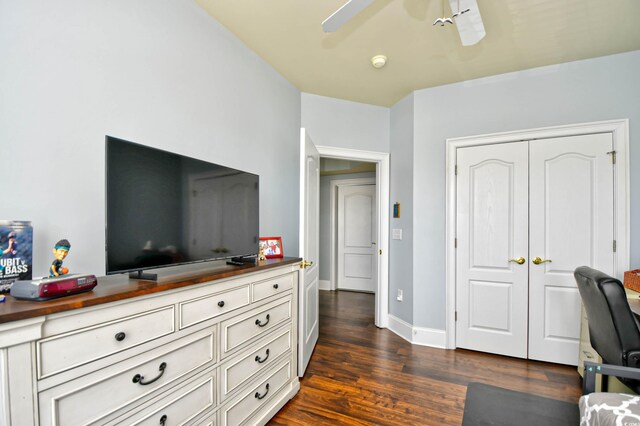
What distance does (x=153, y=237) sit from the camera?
130 centimetres

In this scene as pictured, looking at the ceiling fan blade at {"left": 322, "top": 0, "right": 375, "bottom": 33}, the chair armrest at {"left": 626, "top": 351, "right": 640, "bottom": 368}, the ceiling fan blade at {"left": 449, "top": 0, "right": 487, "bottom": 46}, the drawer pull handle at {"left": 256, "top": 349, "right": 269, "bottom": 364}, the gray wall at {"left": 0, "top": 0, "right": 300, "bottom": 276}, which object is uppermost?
the ceiling fan blade at {"left": 449, "top": 0, "right": 487, "bottom": 46}

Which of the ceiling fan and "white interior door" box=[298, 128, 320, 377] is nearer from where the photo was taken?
the ceiling fan

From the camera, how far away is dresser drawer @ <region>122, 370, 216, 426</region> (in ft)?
3.84

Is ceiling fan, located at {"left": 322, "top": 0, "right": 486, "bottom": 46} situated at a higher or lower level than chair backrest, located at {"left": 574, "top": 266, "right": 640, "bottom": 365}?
higher

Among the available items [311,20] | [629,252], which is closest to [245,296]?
[311,20]

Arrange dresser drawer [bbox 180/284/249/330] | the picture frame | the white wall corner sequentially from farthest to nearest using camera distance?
the white wall corner, the picture frame, dresser drawer [bbox 180/284/249/330]

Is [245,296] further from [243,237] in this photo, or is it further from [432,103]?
[432,103]

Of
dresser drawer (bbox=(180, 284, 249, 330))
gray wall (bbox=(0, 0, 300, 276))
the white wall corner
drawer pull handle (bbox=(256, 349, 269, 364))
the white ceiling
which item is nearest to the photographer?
gray wall (bbox=(0, 0, 300, 276))

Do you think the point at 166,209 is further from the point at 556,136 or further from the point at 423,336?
the point at 556,136

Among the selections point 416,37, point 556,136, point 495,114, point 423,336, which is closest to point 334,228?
point 423,336

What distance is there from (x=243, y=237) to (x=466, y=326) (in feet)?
8.33

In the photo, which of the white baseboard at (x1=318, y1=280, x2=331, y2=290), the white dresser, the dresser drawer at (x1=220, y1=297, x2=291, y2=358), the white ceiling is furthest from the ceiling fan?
the white baseboard at (x1=318, y1=280, x2=331, y2=290)

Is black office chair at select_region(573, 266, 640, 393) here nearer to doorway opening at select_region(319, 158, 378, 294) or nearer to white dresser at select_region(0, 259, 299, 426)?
white dresser at select_region(0, 259, 299, 426)

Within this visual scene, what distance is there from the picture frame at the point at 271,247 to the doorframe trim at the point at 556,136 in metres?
1.85
